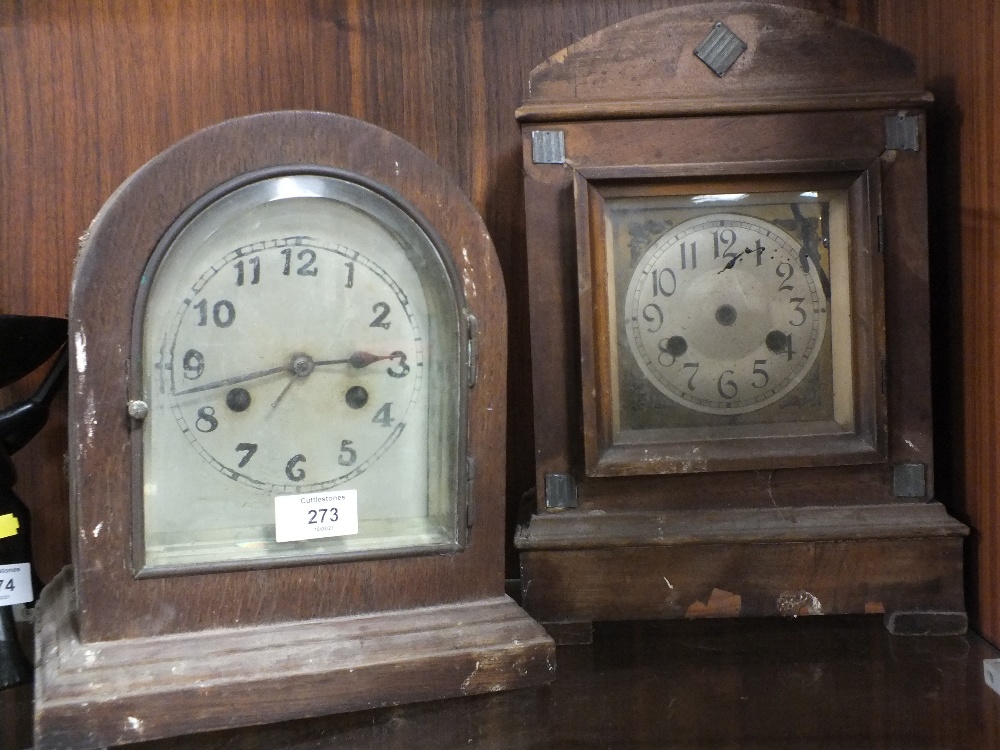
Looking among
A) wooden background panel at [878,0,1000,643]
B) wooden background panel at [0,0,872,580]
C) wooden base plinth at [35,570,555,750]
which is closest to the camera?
wooden base plinth at [35,570,555,750]

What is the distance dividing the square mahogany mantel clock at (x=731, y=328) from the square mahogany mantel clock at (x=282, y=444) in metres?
0.13

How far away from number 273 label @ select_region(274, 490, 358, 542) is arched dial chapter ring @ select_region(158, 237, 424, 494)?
0.04ft

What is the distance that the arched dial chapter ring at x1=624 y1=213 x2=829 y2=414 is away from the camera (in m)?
1.20

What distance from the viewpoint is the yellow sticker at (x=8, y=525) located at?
1.12 metres

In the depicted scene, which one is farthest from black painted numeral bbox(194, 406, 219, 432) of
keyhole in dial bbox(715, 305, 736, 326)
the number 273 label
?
keyhole in dial bbox(715, 305, 736, 326)

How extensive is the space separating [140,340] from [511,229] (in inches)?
24.6

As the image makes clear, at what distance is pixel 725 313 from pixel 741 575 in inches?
12.7

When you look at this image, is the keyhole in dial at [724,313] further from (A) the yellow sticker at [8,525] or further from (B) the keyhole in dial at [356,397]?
(A) the yellow sticker at [8,525]

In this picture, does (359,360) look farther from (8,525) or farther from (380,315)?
(8,525)

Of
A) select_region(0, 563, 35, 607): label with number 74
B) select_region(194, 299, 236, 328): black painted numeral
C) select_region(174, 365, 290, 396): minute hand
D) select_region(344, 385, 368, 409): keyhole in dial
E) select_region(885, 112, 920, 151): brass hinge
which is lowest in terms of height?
select_region(0, 563, 35, 607): label with number 74

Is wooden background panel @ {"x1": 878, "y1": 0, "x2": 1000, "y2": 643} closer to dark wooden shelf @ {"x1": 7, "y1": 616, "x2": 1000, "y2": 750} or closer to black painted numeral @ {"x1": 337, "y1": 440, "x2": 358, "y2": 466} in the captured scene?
dark wooden shelf @ {"x1": 7, "y1": 616, "x2": 1000, "y2": 750}

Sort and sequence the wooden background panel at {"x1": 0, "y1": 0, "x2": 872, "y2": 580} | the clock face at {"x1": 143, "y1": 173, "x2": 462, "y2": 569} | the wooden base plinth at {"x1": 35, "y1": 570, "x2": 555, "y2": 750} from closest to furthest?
the wooden base plinth at {"x1": 35, "y1": 570, "x2": 555, "y2": 750} → the clock face at {"x1": 143, "y1": 173, "x2": 462, "y2": 569} → the wooden background panel at {"x1": 0, "y1": 0, "x2": 872, "y2": 580}

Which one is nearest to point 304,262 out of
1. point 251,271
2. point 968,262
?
point 251,271

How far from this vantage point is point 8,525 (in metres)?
1.12
